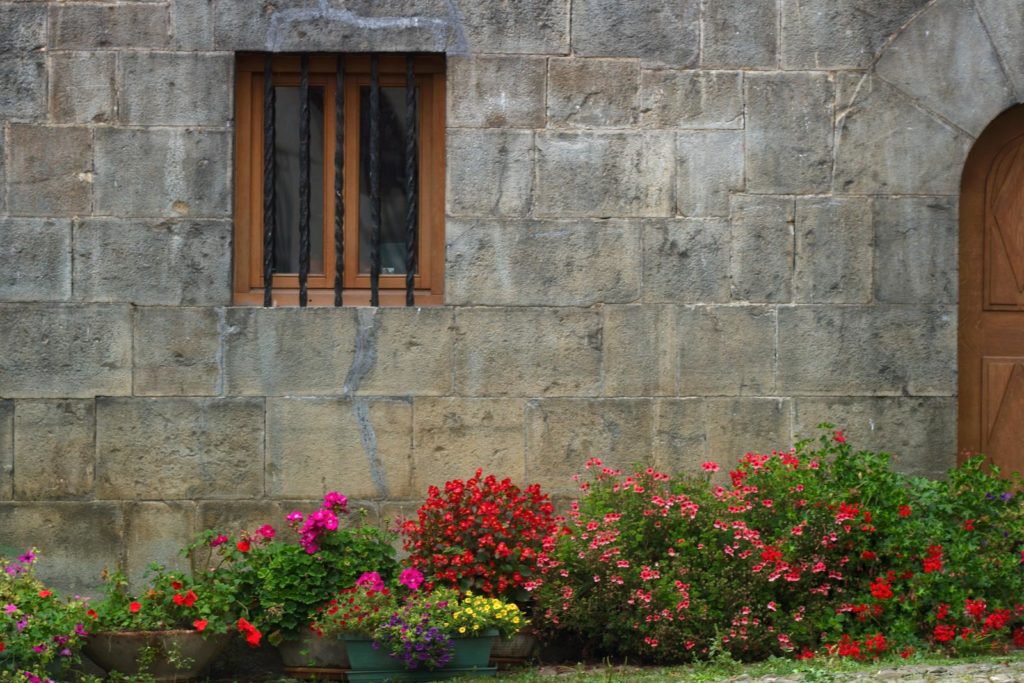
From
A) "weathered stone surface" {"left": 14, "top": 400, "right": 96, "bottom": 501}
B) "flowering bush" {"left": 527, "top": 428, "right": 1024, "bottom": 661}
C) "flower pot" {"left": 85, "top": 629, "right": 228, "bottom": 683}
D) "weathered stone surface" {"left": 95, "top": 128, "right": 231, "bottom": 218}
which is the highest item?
"weathered stone surface" {"left": 95, "top": 128, "right": 231, "bottom": 218}

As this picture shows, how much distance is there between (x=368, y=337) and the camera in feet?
26.8

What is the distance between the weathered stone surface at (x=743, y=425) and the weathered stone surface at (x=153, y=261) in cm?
281

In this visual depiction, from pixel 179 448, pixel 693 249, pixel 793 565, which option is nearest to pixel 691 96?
pixel 693 249

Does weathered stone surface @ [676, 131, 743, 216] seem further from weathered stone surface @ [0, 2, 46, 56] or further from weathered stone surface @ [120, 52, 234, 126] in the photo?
weathered stone surface @ [0, 2, 46, 56]

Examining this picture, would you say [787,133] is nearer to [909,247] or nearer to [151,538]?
[909,247]

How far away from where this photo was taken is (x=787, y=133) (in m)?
8.24

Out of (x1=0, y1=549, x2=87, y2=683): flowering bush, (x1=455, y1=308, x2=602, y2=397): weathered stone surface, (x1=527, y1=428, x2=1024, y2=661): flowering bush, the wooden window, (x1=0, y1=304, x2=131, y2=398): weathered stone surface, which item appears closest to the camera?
(x1=0, y1=549, x2=87, y2=683): flowering bush

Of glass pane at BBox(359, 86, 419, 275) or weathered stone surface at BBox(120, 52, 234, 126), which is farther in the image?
glass pane at BBox(359, 86, 419, 275)

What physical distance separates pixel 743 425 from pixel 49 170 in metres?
4.09

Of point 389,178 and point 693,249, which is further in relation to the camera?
point 389,178

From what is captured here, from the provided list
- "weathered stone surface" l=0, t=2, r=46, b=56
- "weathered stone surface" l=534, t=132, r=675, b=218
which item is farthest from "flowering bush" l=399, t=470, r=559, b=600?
"weathered stone surface" l=0, t=2, r=46, b=56

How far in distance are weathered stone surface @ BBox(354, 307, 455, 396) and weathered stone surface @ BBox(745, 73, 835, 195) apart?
1931 millimetres

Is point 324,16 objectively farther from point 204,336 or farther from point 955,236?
point 955,236

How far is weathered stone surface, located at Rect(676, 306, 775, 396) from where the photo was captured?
8.21 m
